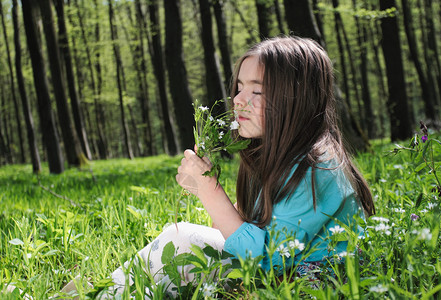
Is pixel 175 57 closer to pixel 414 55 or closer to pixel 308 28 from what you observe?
pixel 308 28

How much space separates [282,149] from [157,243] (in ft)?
2.40

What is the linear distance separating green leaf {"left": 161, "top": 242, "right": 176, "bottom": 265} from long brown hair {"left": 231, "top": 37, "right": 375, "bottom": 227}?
0.40 meters

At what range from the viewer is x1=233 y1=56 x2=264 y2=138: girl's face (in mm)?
1913

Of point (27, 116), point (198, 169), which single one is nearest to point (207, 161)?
Answer: point (198, 169)

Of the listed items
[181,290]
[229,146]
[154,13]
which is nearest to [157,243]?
[181,290]

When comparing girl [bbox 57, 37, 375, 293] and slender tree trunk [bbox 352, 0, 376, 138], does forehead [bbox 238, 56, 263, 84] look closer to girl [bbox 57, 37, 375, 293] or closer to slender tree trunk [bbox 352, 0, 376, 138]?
girl [bbox 57, 37, 375, 293]

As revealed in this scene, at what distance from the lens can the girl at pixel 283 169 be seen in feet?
5.61

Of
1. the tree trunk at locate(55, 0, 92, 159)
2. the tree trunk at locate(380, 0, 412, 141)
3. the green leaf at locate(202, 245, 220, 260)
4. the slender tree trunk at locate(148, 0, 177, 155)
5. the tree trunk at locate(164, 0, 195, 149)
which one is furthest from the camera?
the slender tree trunk at locate(148, 0, 177, 155)

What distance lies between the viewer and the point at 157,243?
6.18 ft

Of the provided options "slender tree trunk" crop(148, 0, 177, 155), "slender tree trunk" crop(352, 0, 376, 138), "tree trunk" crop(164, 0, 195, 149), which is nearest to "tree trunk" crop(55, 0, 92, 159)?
"slender tree trunk" crop(148, 0, 177, 155)

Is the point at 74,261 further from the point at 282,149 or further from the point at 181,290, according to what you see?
the point at 282,149

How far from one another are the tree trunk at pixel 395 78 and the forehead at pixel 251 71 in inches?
346

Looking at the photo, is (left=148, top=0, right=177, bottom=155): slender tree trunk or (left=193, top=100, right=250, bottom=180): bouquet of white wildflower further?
(left=148, top=0, right=177, bottom=155): slender tree trunk

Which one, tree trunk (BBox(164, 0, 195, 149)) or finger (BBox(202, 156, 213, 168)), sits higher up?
tree trunk (BBox(164, 0, 195, 149))
